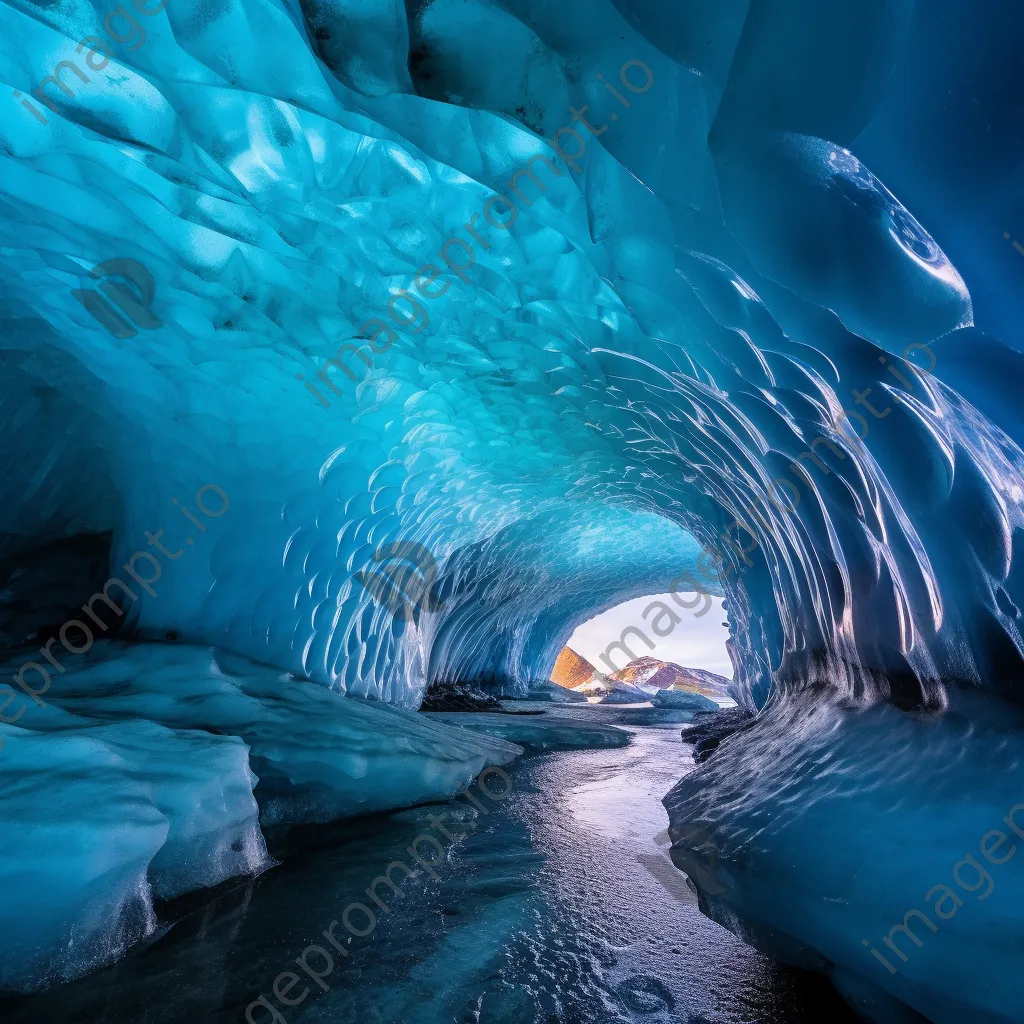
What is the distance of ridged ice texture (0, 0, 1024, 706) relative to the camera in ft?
5.81

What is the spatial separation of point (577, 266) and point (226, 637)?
3967 millimetres

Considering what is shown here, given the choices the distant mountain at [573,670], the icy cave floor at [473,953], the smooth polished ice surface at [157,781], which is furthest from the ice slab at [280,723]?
the distant mountain at [573,670]

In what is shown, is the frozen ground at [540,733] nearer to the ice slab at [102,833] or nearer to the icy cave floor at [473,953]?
the icy cave floor at [473,953]

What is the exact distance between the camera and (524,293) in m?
3.89

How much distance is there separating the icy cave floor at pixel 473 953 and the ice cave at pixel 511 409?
0.02 meters

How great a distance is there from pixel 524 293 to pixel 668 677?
31336mm

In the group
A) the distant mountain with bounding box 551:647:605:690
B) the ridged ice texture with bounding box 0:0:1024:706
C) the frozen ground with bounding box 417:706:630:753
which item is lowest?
the distant mountain with bounding box 551:647:605:690

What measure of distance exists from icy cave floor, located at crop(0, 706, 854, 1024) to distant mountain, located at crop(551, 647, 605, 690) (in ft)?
88.3

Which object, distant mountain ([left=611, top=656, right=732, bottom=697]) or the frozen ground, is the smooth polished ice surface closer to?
the frozen ground

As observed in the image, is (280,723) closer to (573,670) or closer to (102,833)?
(102,833)

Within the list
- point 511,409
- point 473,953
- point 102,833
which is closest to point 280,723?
point 102,833

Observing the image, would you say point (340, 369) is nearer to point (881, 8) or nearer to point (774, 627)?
point (881, 8)

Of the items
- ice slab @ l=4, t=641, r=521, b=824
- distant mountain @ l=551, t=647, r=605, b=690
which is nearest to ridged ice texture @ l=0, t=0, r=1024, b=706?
ice slab @ l=4, t=641, r=521, b=824

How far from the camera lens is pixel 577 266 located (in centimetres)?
353
